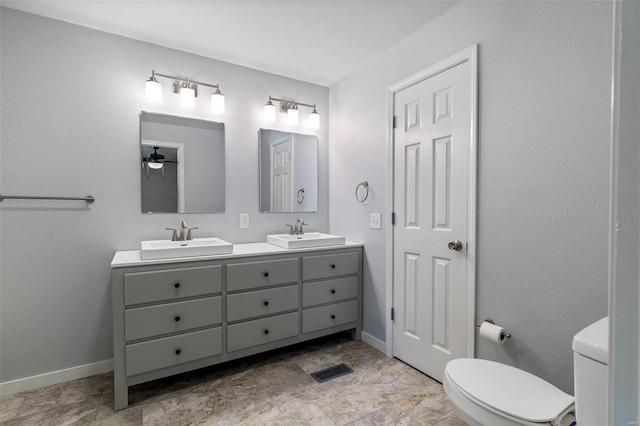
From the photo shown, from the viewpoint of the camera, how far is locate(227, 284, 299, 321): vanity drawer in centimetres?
222

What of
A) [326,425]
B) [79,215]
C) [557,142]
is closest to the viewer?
[557,142]

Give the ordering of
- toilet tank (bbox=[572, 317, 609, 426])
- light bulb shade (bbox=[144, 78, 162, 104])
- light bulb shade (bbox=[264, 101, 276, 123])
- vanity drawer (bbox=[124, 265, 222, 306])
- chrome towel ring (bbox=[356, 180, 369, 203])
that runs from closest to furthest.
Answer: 1. toilet tank (bbox=[572, 317, 609, 426])
2. vanity drawer (bbox=[124, 265, 222, 306])
3. light bulb shade (bbox=[144, 78, 162, 104])
4. chrome towel ring (bbox=[356, 180, 369, 203])
5. light bulb shade (bbox=[264, 101, 276, 123])

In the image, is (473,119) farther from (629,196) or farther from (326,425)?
(326,425)

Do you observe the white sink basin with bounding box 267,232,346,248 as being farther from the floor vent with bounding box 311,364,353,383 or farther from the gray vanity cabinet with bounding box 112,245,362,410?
the floor vent with bounding box 311,364,353,383

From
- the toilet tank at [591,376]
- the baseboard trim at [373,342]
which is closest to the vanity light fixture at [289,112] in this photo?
the baseboard trim at [373,342]

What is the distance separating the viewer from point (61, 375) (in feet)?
7.09

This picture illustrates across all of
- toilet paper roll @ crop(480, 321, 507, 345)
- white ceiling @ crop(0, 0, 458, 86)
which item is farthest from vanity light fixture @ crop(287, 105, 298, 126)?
toilet paper roll @ crop(480, 321, 507, 345)

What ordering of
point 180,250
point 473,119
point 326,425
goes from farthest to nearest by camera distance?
point 180,250 → point 473,119 → point 326,425

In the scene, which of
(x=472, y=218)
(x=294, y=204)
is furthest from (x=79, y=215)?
(x=472, y=218)

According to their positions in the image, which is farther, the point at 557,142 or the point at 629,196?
the point at 557,142

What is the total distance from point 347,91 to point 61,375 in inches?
119

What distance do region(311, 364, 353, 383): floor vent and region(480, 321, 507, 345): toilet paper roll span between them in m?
0.98

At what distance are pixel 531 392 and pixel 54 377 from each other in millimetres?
2740

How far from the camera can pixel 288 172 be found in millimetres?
3006
